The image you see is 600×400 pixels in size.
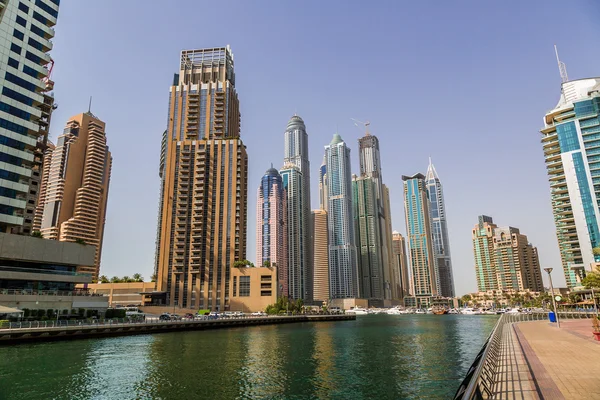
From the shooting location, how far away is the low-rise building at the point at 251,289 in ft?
486

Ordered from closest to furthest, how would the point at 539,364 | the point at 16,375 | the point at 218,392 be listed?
the point at 539,364
the point at 218,392
the point at 16,375

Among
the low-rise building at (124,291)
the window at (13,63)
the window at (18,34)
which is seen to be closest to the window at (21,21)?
the window at (18,34)

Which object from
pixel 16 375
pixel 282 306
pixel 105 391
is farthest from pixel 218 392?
pixel 282 306

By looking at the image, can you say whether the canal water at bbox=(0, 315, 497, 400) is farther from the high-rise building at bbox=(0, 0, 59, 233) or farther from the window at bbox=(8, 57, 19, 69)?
the window at bbox=(8, 57, 19, 69)

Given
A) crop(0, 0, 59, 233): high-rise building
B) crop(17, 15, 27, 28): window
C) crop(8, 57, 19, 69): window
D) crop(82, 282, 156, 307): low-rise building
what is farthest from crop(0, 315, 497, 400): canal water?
crop(82, 282, 156, 307): low-rise building

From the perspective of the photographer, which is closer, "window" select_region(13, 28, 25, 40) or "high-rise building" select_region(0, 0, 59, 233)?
"high-rise building" select_region(0, 0, 59, 233)

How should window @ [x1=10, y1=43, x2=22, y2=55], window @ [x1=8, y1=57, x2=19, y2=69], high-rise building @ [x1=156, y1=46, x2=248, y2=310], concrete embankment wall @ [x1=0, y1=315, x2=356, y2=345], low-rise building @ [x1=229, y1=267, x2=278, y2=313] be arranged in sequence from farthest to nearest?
high-rise building @ [x1=156, y1=46, x2=248, y2=310], low-rise building @ [x1=229, y1=267, x2=278, y2=313], window @ [x1=10, y1=43, x2=22, y2=55], window @ [x1=8, y1=57, x2=19, y2=69], concrete embankment wall @ [x1=0, y1=315, x2=356, y2=345]

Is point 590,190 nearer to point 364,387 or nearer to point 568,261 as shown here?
point 568,261

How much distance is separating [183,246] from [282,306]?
4777cm

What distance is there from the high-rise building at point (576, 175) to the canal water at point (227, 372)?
111 metres

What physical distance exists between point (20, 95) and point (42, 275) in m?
41.6

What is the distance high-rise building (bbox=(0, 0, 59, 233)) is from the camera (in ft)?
268

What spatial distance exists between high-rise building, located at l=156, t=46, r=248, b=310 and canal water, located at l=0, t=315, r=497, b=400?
94.7 meters

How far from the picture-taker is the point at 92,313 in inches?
3292
